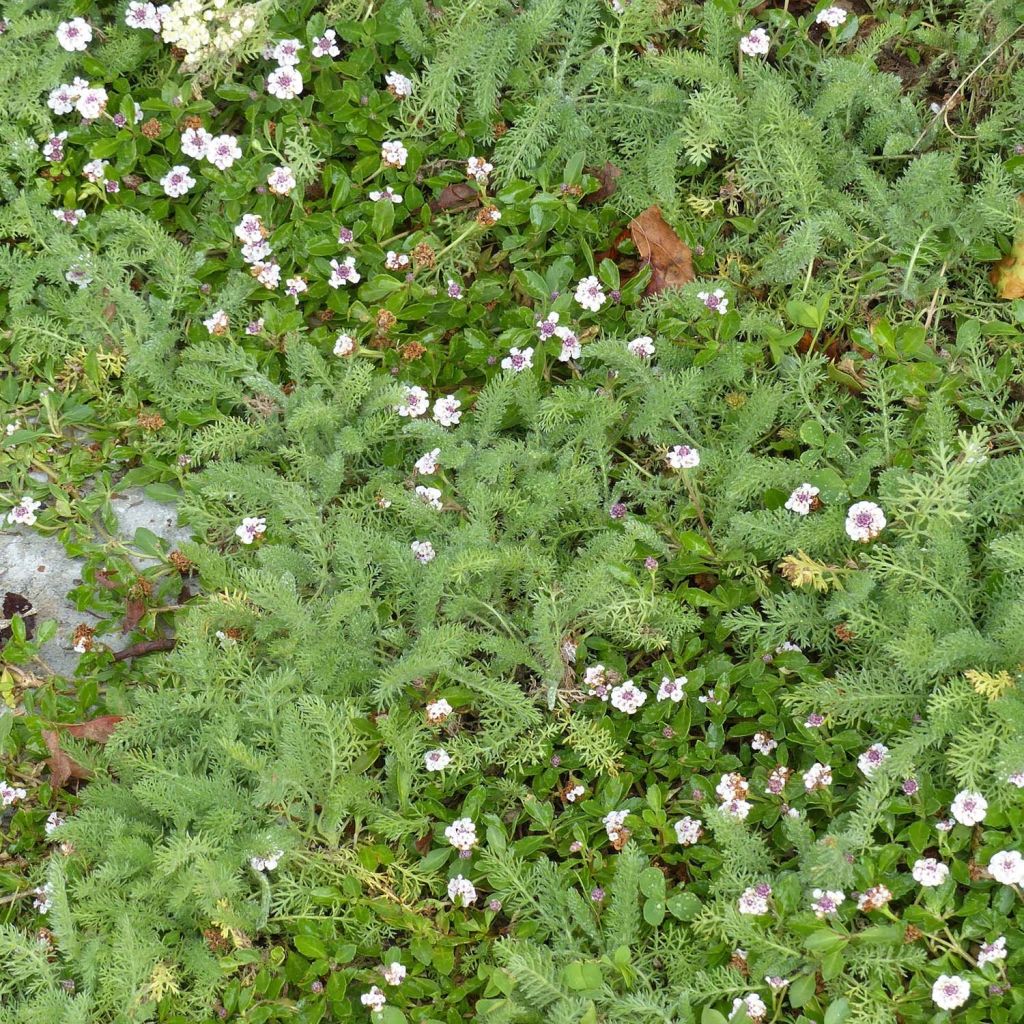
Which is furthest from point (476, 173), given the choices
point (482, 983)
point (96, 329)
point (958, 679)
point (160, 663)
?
point (482, 983)

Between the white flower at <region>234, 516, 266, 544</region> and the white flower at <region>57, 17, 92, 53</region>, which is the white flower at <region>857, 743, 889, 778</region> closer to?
the white flower at <region>234, 516, 266, 544</region>

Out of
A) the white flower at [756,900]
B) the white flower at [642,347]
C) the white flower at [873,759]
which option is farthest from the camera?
the white flower at [642,347]

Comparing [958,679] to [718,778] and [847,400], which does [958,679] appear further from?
[847,400]

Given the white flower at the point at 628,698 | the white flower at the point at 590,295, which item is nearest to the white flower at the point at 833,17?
the white flower at the point at 590,295

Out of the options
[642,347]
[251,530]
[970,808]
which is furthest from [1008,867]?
[251,530]

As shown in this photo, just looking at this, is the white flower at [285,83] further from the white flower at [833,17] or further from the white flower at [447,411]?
the white flower at [833,17]

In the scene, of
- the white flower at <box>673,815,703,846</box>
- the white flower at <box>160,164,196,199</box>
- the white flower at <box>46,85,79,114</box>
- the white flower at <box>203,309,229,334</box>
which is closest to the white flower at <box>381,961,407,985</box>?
the white flower at <box>673,815,703,846</box>
